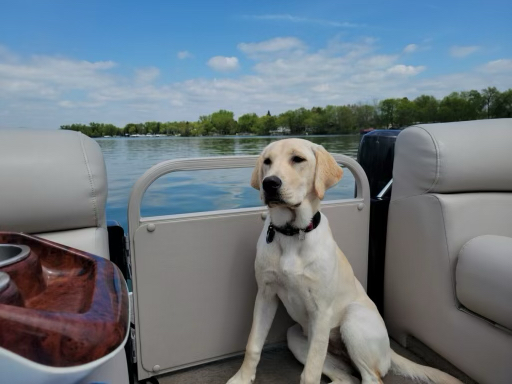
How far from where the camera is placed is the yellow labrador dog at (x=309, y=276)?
1543mm

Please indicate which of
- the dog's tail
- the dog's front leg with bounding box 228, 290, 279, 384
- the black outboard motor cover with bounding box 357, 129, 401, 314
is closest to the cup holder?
the dog's front leg with bounding box 228, 290, 279, 384

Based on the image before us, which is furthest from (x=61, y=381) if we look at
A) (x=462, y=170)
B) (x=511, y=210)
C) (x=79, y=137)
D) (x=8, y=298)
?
(x=511, y=210)

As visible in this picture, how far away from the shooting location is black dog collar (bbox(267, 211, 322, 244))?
1602mm

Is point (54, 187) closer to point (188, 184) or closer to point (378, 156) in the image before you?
point (188, 184)

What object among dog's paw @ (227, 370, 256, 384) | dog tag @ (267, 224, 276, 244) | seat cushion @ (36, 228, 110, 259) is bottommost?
dog's paw @ (227, 370, 256, 384)

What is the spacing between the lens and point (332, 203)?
6.84 ft

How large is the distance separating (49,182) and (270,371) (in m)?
1.36

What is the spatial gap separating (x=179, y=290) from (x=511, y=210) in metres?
1.68

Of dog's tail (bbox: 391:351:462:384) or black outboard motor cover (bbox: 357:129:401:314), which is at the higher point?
black outboard motor cover (bbox: 357:129:401:314)

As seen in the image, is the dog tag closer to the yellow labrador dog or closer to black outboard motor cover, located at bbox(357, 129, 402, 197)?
the yellow labrador dog

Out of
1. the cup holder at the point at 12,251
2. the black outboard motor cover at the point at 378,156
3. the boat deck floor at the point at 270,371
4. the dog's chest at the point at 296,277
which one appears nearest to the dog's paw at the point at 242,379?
the boat deck floor at the point at 270,371

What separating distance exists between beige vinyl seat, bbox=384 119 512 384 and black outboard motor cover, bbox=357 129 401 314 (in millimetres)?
162

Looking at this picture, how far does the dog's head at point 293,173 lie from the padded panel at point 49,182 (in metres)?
0.61

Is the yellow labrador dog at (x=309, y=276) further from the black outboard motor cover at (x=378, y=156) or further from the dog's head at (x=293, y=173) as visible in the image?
the black outboard motor cover at (x=378, y=156)
